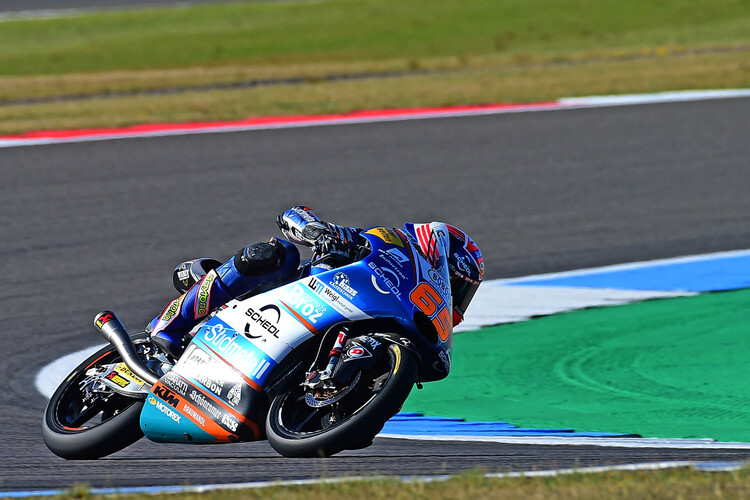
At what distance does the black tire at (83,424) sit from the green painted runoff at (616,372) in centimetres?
170

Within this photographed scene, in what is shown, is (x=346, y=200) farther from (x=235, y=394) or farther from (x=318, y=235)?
(x=235, y=394)

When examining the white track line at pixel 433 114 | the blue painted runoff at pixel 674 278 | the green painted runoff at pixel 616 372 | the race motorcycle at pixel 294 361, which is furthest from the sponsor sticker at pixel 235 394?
the white track line at pixel 433 114

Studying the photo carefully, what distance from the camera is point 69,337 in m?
8.03

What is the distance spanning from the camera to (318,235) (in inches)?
217

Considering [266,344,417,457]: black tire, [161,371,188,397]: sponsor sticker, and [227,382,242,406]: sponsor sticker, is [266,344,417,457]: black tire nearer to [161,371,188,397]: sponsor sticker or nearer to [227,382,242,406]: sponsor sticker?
[227,382,242,406]: sponsor sticker

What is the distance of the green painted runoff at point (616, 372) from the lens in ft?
21.0

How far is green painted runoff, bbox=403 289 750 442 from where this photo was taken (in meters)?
6.39

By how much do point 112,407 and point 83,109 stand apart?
10695 millimetres

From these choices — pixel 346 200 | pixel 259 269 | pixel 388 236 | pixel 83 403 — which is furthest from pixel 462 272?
pixel 346 200

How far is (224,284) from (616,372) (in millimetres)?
2660

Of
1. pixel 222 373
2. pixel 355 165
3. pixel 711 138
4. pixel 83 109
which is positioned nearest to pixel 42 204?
pixel 355 165

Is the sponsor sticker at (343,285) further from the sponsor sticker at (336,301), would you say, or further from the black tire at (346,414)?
the black tire at (346,414)

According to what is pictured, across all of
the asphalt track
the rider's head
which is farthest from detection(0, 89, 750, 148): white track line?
the rider's head

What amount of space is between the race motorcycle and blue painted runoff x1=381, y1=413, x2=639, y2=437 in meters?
0.77
